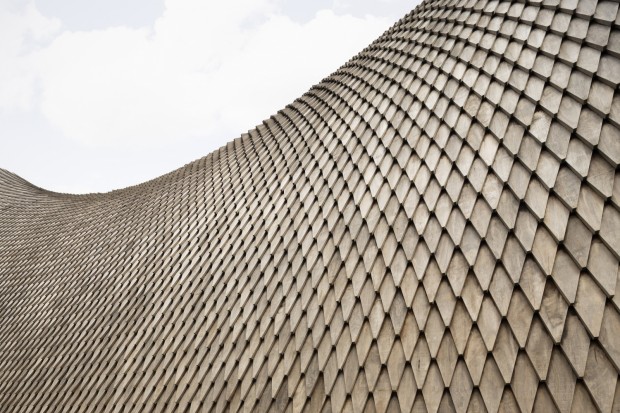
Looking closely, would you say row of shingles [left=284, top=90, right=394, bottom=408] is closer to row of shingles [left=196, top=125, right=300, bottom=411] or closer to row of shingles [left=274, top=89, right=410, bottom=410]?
row of shingles [left=274, top=89, right=410, bottom=410]

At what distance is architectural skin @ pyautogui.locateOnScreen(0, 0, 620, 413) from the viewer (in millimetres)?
3596

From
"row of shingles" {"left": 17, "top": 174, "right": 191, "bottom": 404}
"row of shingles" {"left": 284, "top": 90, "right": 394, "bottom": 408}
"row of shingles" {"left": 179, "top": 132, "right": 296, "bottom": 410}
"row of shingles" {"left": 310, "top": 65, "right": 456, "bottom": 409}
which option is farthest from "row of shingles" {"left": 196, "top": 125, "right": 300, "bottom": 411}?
"row of shingles" {"left": 17, "top": 174, "right": 191, "bottom": 404}

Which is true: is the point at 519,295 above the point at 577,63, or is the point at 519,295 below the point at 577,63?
below

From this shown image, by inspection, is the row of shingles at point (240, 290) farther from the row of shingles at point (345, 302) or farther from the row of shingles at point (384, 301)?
the row of shingles at point (384, 301)

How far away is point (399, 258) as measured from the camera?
4.86 metres

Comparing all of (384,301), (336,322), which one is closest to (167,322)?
(336,322)

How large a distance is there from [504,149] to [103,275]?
7.89 metres

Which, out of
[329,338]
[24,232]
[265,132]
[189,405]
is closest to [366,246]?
[329,338]

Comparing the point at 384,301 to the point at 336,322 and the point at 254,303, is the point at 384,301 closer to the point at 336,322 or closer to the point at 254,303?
the point at 336,322

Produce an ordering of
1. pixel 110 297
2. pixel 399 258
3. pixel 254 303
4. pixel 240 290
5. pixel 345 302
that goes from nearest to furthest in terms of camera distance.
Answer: pixel 399 258 → pixel 345 302 → pixel 254 303 → pixel 240 290 → pixel 110 297

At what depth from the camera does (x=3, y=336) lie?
10445 mm

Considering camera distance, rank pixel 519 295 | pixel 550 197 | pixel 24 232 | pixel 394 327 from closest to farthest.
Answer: pixel 519 295
pixel 550 197
pixel 394 327
pixel 24 232

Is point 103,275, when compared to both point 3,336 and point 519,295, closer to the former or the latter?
point 3,336

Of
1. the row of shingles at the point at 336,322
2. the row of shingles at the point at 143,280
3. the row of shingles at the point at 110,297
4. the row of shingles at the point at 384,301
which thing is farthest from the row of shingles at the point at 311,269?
the row of shingles at the point at 110,297
